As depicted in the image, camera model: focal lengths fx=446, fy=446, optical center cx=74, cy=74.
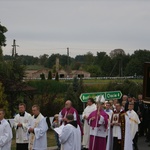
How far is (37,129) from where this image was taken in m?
12.0

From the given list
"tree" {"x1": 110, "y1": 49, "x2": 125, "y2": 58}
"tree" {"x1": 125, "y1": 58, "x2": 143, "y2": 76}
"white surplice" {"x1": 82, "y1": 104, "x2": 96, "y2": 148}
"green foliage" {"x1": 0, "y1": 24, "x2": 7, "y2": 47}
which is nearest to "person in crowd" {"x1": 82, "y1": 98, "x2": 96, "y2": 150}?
"white surplice" {"x1": 82, "y1": 104, "x2": 96, "y2": 148}

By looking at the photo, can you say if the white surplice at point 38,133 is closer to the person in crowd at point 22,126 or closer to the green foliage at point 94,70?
the person in crowd at point 22,126

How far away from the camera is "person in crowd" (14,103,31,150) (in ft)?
40.7

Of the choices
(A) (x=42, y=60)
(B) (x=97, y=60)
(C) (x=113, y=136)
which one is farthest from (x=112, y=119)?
(A) (x=42, y=60)

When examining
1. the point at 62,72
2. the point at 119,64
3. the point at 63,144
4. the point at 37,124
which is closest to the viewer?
the point at 63,144

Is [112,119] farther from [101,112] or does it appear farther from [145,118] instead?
[145,118]

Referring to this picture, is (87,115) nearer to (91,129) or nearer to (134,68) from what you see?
(91,129)

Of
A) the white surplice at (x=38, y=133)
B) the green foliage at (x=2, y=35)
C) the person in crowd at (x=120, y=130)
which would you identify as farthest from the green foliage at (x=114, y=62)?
the white surplice at (x=38, y=133)

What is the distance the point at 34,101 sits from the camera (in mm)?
21578

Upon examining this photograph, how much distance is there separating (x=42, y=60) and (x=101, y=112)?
5954 inches

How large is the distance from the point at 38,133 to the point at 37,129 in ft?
0.36

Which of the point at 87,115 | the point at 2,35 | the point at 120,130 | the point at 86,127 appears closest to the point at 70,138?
the point at 120,130

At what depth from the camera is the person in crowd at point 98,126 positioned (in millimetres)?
12626

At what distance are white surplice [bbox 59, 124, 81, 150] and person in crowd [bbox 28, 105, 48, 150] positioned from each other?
163cm
